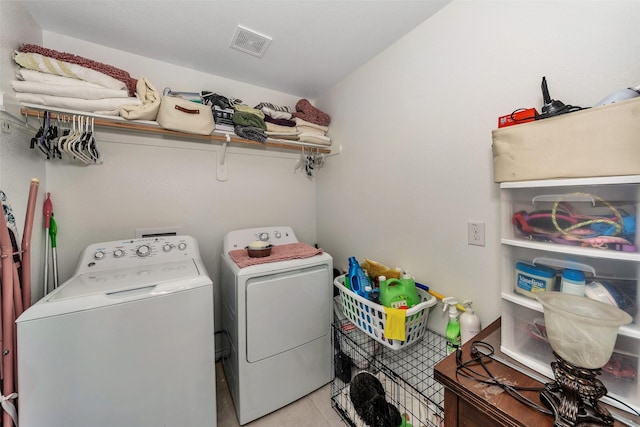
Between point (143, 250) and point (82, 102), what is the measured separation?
899mm

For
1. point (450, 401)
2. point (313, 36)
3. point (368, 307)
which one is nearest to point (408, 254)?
point (368, 307)

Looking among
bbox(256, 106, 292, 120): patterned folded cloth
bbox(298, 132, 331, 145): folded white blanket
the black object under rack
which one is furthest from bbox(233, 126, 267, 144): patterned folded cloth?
the black object under rack

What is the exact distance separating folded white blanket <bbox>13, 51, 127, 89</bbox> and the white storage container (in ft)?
6.99

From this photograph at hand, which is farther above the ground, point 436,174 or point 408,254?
point 436,174

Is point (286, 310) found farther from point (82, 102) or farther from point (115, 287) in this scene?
point (82, 102)

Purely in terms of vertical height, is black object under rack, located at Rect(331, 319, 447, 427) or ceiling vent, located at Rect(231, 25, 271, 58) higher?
ceiling vent, located at Rect(231, 25, 271, 58)

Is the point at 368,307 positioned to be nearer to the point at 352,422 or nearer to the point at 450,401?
the point at 450,401

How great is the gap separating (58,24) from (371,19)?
1.86 m

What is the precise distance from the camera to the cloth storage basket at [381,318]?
3.95ft

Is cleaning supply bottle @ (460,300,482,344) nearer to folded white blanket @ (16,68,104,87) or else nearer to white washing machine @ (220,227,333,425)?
white washing machine @ (220,227,333,425)

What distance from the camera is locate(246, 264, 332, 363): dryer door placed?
1392 millimetres

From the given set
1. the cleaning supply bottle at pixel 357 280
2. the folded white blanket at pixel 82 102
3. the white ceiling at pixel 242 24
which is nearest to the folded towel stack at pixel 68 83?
the folded white blanket at pixel 82 102

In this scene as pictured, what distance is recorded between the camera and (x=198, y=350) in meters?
1.18

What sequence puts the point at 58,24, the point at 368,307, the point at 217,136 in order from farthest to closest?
the point at 217,136, the point at 58,24, the point at 368,307
